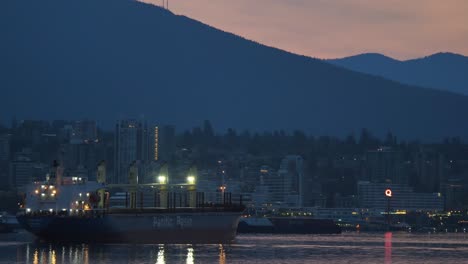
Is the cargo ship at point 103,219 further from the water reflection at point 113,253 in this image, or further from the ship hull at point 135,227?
the water reflection at point 113,253

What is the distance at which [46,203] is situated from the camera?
12550cm

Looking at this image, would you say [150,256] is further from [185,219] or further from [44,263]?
[185,219]

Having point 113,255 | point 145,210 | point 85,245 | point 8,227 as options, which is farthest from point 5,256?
point 8,227

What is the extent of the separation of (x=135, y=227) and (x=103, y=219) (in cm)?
311

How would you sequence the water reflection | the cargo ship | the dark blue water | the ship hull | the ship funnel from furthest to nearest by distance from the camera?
the ship funnel → the cargo ship → the ship hull → the dark blue water → the water reflection

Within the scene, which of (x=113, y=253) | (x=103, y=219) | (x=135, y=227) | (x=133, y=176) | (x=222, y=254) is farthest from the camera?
(x=133, y=176)

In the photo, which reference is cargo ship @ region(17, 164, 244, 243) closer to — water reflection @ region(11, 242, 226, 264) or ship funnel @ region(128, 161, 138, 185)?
water reflection @ region(11, 242, 226, 264)

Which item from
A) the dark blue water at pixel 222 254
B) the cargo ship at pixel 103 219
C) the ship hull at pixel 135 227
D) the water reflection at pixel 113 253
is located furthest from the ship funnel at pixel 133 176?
the water reflection at pixel 113 253

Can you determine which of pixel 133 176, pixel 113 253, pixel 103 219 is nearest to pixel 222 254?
pixel 113 253

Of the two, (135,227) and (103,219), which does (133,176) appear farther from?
(103,219)

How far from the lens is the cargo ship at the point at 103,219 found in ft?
394

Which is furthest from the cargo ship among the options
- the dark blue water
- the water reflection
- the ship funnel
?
the ship funnel

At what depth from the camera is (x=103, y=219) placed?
393 ft

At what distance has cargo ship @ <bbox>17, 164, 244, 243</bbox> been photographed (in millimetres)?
120125
